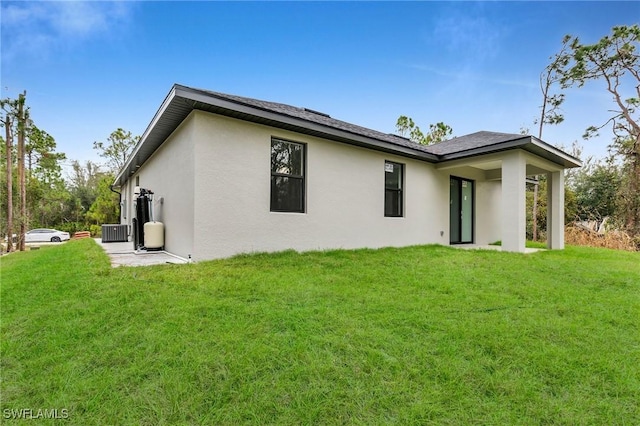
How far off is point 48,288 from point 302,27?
9367 millimetres

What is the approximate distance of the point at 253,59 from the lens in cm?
1059

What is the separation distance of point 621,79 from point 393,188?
14.1 meters

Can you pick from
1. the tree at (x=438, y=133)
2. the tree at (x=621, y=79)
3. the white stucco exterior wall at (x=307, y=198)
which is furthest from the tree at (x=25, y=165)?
the tree at (x=621, y=79)

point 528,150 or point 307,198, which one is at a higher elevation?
point 528,150

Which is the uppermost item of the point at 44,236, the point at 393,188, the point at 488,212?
the point at 393,188

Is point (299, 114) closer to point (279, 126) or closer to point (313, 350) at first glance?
point (279, 126)

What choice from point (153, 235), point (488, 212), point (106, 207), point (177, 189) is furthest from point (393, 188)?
point (106, 207)

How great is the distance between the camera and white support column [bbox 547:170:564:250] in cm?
921

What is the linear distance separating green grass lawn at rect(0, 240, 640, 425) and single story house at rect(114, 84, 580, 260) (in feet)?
5.20

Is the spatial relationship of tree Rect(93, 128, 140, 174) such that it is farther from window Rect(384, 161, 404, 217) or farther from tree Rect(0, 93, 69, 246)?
window Rect(384, 161, 404, 217)

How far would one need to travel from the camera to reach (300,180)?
6410mm

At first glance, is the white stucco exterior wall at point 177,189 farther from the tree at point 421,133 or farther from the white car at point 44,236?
the tree at point 421,133

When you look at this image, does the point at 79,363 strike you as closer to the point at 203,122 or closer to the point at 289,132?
the point at 203,122

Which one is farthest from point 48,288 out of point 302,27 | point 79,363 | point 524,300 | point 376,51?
point 376,51
